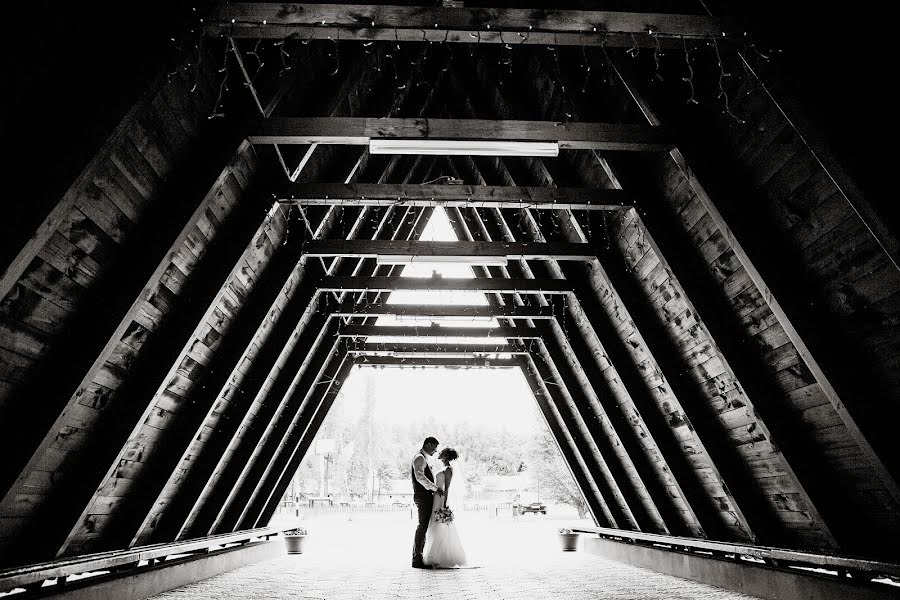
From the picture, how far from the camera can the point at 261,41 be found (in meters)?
4.08

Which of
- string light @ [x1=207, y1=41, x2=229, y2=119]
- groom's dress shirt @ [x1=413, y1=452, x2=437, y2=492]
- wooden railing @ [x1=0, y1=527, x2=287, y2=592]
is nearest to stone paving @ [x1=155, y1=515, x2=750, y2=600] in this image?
wooden railing @ [x1=0, y1=527, x2=287, y2=592]

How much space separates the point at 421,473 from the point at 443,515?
54 centimetres

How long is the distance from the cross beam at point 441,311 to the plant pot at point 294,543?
4.20 metres

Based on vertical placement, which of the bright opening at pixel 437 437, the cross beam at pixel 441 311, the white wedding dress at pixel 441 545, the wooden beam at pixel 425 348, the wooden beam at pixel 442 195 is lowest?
the white wedding dress at pixel 441 545

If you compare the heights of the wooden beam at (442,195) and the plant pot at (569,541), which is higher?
the wooden beam at (442,195)

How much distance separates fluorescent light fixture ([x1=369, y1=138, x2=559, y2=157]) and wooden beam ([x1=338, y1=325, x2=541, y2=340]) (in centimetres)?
473

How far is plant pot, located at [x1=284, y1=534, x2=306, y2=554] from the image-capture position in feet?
32.1

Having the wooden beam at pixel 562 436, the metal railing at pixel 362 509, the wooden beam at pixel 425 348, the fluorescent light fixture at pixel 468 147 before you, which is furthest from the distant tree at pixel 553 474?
the fluorescent light fixture at pixel 468 147

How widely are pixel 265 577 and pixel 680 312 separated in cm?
525

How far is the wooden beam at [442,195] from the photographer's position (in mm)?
5023

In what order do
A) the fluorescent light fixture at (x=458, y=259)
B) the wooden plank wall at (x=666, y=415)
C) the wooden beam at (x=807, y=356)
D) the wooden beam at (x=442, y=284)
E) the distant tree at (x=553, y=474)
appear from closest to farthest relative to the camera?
the wooden beam at (x=807, y=356) → the fluorescent light fixture at (x=458, y=259) → the wooden plank wall at (x=666, y=415) → the wooden beam at (x=442, y=284) → the distant tree at (x=553, y=474)

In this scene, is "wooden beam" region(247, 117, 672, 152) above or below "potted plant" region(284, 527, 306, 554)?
above

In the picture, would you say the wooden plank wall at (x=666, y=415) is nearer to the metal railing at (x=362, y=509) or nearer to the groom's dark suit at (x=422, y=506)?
the groom's dark suit at (x=422, y=506)

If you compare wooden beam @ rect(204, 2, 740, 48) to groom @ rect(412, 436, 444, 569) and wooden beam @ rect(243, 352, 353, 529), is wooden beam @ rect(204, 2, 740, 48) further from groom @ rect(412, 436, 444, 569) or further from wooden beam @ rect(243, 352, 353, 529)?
wooden beam @ rect(243, 352, 353, 529)
